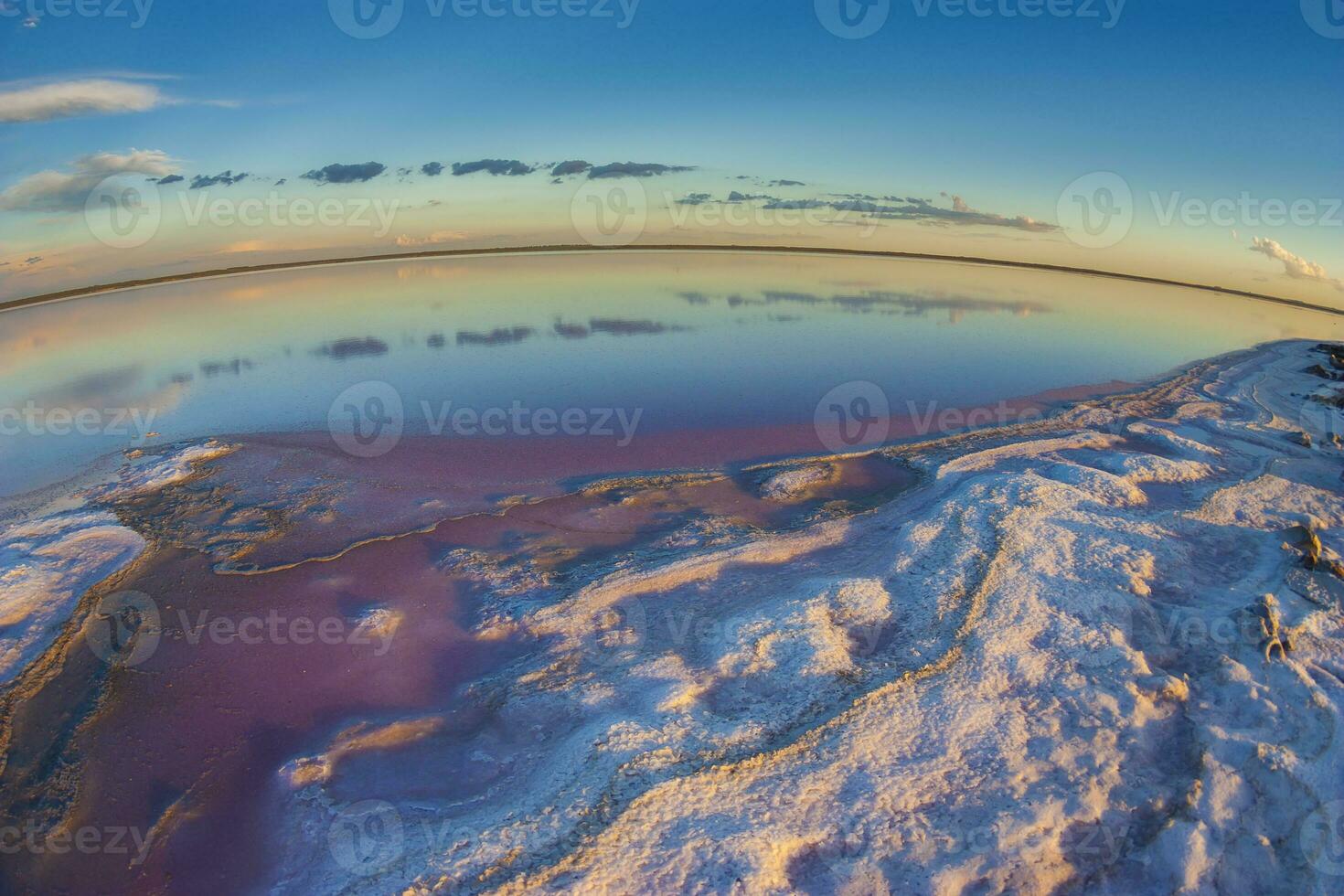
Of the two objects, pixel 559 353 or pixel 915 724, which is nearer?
pixel 915 724

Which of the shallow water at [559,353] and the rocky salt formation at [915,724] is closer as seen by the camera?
the rocky salt formation at [915,724]

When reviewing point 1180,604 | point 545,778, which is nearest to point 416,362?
point 545,778

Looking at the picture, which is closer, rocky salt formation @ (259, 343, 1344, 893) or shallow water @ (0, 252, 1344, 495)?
rocky salt formation @ (259, 343, 1344, 893)

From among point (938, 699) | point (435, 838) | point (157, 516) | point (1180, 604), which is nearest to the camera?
point (435, 838)

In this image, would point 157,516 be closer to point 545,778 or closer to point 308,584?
point 308,584
